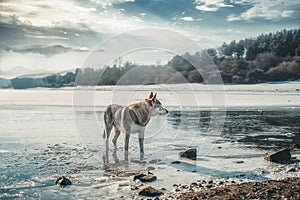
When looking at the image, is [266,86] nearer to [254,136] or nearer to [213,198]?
[254,136]

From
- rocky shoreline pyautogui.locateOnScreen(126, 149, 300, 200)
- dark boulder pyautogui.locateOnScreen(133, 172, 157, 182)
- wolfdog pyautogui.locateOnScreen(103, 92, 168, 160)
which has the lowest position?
rocky shoreline pyautogui.locateOnScreen(126, 149, 300, 200)

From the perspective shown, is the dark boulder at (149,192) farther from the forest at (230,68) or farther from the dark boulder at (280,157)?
the forest at (230,68)

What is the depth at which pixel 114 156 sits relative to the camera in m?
14.5

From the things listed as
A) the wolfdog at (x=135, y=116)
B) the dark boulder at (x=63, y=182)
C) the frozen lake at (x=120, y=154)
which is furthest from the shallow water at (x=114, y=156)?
the wolfdog at (x=135, y=116)

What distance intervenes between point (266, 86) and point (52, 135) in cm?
5090

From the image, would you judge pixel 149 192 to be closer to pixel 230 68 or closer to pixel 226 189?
pixel 226 189

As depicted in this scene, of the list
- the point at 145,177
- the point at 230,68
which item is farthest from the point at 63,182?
the point at 230,68

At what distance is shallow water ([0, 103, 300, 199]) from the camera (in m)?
10.4

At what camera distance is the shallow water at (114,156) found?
34.2 ft

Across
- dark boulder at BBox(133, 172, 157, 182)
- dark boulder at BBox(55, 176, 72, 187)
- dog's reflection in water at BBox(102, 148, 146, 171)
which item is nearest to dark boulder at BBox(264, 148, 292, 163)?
dog's reflection in water at BBox(102, 148, 146, 171)

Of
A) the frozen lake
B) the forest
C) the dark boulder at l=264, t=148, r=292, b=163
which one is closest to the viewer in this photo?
the frozen lake

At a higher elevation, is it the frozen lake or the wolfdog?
the wolfdog

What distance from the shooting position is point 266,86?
63781 millimetres

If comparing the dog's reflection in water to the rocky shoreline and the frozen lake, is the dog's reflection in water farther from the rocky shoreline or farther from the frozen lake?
the rocky shoreline
